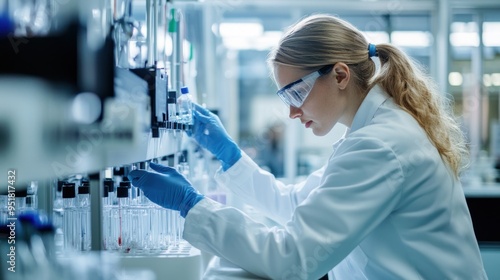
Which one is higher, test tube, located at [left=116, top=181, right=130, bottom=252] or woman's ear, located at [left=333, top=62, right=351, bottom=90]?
woman's ear, located at [left=333, top=62, right=351, bottom=90]

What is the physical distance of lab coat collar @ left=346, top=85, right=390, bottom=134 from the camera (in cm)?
144

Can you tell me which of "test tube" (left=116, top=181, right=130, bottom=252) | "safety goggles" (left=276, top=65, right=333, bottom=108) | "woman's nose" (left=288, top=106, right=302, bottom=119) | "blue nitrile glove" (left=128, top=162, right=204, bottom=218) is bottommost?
"test tube" (left=116, top=181, right=130, bottom=252)

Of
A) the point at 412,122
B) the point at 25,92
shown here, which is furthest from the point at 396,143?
the point at 25,92

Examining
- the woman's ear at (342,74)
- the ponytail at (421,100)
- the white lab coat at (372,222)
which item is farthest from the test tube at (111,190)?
the ponytail at (421,100)

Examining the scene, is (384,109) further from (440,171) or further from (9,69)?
(9,69)

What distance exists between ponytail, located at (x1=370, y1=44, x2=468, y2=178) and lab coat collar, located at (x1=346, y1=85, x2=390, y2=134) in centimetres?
3

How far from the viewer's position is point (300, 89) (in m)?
1.48

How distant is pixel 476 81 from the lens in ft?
14.6

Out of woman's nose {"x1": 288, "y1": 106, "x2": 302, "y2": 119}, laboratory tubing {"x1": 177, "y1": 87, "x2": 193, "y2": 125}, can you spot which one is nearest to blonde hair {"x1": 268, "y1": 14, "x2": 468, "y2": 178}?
woman's nose {"x1": 288, "y1": 106, "x2": 302, "y2": 119}

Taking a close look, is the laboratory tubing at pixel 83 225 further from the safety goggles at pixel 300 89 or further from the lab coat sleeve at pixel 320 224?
the safety goggles at pixel 300 89

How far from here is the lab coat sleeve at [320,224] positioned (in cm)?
117

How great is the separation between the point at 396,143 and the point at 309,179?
627mm

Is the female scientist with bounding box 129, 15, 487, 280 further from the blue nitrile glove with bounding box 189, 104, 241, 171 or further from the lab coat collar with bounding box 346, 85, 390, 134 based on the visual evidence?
the blue nitrile glove with bounding box 189, 104, 241, 171

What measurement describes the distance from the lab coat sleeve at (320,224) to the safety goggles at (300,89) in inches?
10.3
